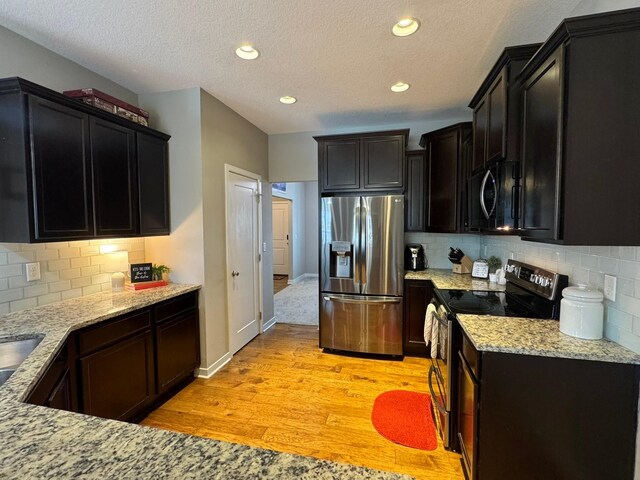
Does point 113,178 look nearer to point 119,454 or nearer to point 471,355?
point 119,454

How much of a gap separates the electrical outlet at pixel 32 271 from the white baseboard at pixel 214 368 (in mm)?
1552

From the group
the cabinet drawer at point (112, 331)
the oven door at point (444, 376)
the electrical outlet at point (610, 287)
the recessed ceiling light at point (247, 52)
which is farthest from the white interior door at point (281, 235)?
the electrical outlet at point (610, 287)

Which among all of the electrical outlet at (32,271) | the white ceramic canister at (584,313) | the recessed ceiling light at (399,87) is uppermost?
the recessed ceiling light at (399,87)

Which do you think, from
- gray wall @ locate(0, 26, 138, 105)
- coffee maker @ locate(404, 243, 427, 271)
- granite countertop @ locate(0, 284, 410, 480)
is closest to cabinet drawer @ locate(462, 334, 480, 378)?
granite countertop @ locate(0, 284, 410, 480)

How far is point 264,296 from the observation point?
4086 mm

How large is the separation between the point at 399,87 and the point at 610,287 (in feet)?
7.23

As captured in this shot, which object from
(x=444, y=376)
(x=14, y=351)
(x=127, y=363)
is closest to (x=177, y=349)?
(x=127, y=363)

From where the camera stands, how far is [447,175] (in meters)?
3.16

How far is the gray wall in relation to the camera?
6.17ft

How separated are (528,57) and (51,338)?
306cm

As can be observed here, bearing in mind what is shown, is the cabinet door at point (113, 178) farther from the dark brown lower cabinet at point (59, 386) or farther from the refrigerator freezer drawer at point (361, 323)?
the refrigerator freezer drawer at point (361, 323)

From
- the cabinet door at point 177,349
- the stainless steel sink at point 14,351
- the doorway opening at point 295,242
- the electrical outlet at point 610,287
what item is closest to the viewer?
the electrical outlet at point 610,287

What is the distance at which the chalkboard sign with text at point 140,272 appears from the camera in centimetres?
254

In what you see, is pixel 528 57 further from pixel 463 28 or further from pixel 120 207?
pixel 120 207
